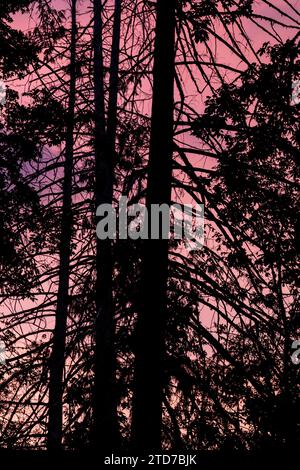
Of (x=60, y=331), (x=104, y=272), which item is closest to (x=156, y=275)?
(x=104, y=272)

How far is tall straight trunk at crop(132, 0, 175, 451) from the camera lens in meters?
8.05

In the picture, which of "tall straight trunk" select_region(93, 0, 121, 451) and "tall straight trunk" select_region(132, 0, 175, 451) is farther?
"tall straight trunk" select_region(93, 0, 121, 451)

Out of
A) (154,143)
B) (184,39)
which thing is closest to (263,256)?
(154,143)

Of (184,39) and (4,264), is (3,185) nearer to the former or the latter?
(4,264)

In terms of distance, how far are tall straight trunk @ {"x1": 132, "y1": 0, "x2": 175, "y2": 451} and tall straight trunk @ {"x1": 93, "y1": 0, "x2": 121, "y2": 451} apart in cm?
178

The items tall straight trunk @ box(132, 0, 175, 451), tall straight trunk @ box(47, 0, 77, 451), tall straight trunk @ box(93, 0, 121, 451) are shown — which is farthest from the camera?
tall straight trunk @ box(47, 0, 77, 451)

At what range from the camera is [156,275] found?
8203mm

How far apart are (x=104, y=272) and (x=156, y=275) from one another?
2.56 meters

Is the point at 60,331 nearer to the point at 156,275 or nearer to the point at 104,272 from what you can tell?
the point at 104,272

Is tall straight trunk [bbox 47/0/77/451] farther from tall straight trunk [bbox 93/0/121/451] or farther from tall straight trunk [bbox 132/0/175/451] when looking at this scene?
tall straight trunk [bbox 132/0/175/451]

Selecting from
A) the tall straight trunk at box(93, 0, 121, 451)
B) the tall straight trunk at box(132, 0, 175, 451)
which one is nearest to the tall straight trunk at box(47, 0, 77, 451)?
the tall straight trunk at box(93, 0, 121, 451)

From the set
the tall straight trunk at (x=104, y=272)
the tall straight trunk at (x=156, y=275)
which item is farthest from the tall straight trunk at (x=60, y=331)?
the tall straight trunk at (x=156, y=275)

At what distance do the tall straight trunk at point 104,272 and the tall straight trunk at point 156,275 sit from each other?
1.78 m

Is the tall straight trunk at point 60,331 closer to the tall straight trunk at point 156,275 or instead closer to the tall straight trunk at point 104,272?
the tall straight trunk at point 104,272
